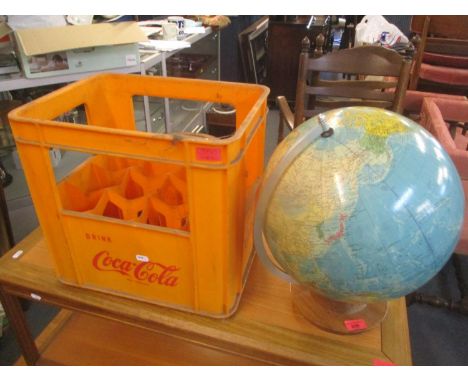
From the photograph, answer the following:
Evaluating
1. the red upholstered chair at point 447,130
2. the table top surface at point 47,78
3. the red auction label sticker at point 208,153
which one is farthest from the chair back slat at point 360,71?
the red auction label sticker at point 208,153

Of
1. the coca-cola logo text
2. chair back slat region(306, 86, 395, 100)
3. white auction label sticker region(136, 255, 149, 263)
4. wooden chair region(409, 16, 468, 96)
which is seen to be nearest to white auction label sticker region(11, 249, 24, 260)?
the coca-cola logo text

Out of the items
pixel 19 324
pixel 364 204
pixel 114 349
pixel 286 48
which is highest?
pixel 364 204

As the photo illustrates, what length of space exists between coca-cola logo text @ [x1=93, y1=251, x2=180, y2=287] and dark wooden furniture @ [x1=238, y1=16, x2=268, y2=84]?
3268 mm

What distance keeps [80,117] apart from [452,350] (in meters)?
2.42

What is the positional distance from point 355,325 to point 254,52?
3.58 metres

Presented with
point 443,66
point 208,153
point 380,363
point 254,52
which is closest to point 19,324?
point 208,153

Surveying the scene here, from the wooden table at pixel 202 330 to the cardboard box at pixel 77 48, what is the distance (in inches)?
29.4

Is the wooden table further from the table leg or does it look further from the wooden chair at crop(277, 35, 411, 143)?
the wooden chair at crop(277, 35, 411, 143)

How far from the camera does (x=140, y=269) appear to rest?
0.82m

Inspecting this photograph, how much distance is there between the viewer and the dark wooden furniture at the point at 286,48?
3707mm

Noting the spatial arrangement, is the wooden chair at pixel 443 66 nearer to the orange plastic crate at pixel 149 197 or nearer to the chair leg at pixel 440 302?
the chair leg at pixel 440 302

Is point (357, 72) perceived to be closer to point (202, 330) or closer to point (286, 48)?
point (202, 330)
